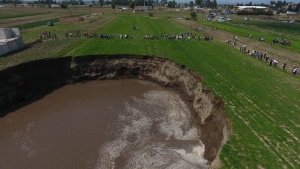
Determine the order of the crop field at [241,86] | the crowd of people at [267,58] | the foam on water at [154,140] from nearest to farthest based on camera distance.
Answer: the crop field at [241,86] → the foam on water at [154,140] → the crowd of people at [267,58]

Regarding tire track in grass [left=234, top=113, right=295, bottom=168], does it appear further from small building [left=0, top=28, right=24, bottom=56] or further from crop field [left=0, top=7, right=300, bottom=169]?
small building [left=0, top=28, right=24, bottom=56]

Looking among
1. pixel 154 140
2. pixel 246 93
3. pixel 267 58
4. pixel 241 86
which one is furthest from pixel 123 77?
pixel 267 58

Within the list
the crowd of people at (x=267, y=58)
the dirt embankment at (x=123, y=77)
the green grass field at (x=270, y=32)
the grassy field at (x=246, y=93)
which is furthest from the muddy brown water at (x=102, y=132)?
the green grass field at (x=270, y=32)

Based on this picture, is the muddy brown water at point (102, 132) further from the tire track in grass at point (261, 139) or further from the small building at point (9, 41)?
the small building at point (9, 41)

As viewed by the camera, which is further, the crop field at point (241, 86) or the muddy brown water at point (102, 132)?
the muddy brown water at point (102, 132)

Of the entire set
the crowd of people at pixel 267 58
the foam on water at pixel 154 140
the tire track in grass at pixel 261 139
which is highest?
the crowd of people at pixel 267 58

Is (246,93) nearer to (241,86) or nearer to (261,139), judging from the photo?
(241,86)

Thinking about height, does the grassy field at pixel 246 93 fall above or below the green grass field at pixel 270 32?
below
